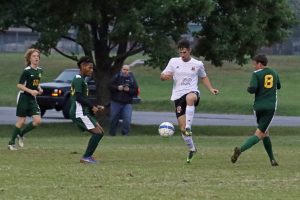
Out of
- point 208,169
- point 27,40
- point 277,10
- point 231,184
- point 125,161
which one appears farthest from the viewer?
point 27,40

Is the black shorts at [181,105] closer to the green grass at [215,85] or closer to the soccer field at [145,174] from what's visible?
the soccer field at [145,174]

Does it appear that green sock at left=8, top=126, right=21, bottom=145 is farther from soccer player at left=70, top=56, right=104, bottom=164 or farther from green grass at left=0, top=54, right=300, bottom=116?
green grass at left=0, top=54, right=300, bottom=116

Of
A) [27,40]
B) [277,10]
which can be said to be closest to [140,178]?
[277,10]

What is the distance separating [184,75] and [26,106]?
12.0 feet

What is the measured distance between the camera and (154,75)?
188ft

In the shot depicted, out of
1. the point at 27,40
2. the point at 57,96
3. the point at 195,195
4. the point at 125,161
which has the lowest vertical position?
the point at 27,40

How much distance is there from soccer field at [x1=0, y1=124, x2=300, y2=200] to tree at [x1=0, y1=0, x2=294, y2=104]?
7.28 metres

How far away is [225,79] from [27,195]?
1820 inches

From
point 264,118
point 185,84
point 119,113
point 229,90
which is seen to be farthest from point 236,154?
point 229,90

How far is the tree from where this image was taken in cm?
2569

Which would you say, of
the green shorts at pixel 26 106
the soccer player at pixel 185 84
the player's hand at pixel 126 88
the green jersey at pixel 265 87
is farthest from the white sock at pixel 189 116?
the player's hand at pixel 126 88

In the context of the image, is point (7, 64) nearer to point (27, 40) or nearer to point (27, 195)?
point (27, 40)

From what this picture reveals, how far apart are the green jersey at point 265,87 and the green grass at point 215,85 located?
25.8m

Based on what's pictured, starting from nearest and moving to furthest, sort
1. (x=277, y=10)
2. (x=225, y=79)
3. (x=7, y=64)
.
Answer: (x=277, y=10)
(x=225, y=79)
(x=7, y=64)
